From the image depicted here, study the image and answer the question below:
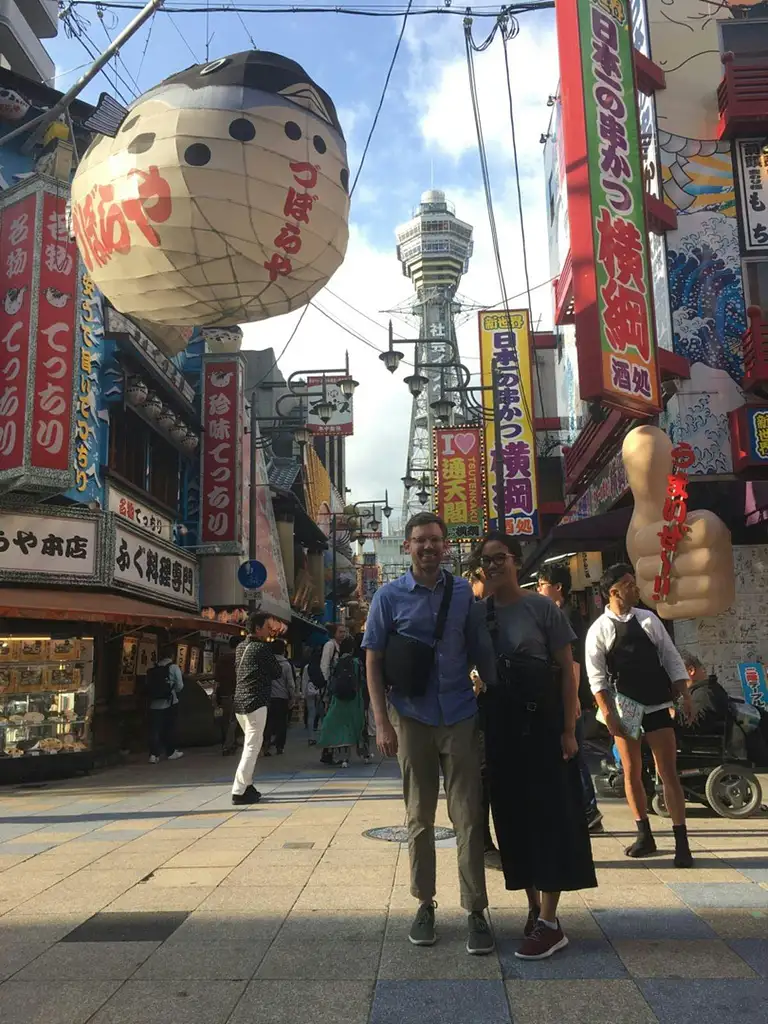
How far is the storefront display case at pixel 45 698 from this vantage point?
11672 millimetres

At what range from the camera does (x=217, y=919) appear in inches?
174

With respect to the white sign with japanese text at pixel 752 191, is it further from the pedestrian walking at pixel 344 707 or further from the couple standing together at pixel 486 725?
the couple standing together at pixel 486 725

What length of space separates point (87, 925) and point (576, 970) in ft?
8.22

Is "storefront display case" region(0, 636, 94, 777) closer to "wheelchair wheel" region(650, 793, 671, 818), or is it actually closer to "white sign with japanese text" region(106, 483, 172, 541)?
"white sign with japanese text" region(106, 483, 172, 541)

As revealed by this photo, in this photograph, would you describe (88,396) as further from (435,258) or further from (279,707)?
(435,258)

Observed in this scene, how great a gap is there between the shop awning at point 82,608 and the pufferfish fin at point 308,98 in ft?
25.4

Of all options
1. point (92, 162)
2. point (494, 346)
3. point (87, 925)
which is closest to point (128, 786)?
point (87, 925)

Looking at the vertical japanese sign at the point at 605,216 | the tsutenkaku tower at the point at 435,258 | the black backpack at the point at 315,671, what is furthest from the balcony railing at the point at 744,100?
the tsutenkaku tower at the point at 435,258

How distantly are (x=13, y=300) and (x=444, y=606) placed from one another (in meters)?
10.2

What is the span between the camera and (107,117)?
526 cm

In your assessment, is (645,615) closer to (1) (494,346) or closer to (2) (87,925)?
(2) (87,925)

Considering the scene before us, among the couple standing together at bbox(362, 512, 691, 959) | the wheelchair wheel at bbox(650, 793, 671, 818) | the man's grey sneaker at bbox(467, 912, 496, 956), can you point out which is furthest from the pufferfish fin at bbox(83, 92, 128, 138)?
the wheelchair wheel at bbox(650, 793, 671, 818)

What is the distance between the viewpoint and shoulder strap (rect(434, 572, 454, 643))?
416cm

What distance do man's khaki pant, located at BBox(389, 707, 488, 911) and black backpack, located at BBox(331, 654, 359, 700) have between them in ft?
24.0
